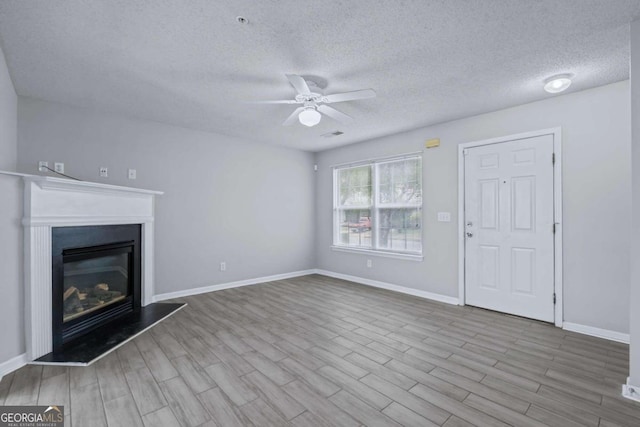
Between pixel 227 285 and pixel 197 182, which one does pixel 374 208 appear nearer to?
pixel 227 285

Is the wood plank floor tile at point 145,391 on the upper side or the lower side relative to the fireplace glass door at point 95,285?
lower

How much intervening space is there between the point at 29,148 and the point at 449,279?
537 cm

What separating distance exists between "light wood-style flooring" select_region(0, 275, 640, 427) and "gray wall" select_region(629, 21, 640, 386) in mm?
305

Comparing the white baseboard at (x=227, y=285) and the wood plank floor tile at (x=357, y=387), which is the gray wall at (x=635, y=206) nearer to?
the wood plank floor tile at (x=357, y=387)

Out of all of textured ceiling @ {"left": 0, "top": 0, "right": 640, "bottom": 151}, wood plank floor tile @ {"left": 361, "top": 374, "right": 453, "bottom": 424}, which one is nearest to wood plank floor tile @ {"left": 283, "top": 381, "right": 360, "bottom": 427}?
wood plank floor tile @ {"left": 361, "top": 374, "right": 453, "bottom": 424}

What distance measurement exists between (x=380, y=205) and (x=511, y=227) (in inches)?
78.5

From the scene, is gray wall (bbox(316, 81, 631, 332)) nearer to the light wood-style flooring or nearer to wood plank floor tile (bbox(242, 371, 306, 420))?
the light wood-style flooring

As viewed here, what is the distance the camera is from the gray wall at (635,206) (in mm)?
1878

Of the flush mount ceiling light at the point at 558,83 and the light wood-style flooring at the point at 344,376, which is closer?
the light wood-style flooring at the point at 344,376

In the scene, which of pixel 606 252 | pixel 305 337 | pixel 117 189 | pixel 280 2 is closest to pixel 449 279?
pixel 606 252

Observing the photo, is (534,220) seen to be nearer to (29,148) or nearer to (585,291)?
(585,291)

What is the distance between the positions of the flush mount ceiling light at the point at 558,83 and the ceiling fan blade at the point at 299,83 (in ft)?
7.67

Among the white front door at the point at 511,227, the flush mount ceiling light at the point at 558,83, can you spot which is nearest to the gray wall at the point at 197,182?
the white front door at the point at 511,227

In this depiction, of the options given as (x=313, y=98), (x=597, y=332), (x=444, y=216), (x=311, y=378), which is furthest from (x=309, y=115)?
(x=597, y=332)
